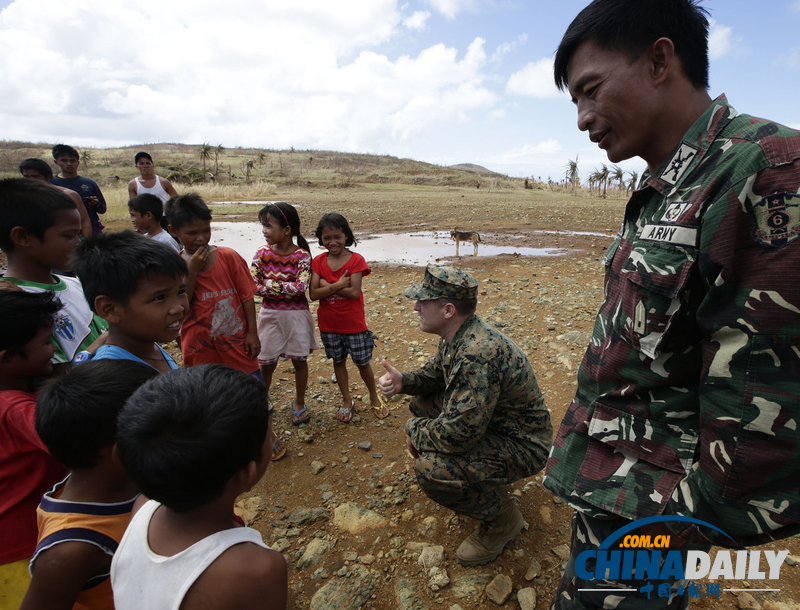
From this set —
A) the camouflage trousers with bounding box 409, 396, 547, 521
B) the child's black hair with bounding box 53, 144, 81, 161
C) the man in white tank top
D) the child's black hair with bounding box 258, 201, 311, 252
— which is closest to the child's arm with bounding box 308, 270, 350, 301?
the child's black hair with bounding box 258, 201, 311, 252

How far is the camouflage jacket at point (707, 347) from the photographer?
38.2 inches

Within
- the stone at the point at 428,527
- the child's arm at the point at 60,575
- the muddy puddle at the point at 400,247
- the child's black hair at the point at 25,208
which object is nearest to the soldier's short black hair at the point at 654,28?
the child's arm at the point at 60,575

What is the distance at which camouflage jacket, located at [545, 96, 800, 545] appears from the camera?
970 millimetres

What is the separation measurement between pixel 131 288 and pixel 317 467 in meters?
1.94

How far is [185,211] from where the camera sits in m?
3.02

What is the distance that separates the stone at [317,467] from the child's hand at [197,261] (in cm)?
170

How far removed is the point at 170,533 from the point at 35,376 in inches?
47.4

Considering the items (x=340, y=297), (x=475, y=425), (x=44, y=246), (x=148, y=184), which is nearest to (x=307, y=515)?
(x=475, y=425)

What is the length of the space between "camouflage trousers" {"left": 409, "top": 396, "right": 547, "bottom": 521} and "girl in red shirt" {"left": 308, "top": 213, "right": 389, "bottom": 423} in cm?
159

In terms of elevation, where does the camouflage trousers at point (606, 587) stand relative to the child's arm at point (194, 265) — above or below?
below

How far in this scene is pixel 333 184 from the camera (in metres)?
41.8

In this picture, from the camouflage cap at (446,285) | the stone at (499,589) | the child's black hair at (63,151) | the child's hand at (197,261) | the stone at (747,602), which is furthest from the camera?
the child's black hair at (63,151)

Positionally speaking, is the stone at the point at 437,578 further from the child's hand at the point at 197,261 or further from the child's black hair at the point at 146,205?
the child's black hair at the point at 146,205

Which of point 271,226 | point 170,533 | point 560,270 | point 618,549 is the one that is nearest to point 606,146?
point 618,549
